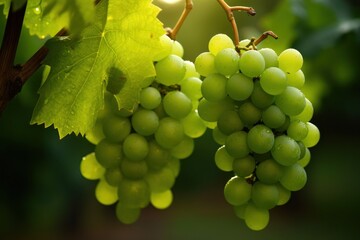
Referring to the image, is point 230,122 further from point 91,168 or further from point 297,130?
point 91,168

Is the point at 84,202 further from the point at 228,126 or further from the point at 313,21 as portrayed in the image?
the point at 228,126

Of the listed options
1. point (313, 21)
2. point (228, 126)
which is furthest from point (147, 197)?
point (313, 21)

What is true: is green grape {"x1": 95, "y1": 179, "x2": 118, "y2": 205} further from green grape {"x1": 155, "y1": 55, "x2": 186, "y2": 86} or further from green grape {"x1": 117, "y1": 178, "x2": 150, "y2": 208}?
green grape {"x1": 155, "y1": 55, "x2": 186, "y2": 86}

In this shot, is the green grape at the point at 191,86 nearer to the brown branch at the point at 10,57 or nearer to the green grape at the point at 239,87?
the green grape at the point at 239,87

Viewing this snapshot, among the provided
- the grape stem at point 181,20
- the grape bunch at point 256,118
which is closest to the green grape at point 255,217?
the grape bunch at point 256,118

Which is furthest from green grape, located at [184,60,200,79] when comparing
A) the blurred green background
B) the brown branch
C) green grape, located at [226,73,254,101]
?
the blurred green background

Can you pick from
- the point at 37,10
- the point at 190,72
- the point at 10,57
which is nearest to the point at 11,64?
the point at 10,57
